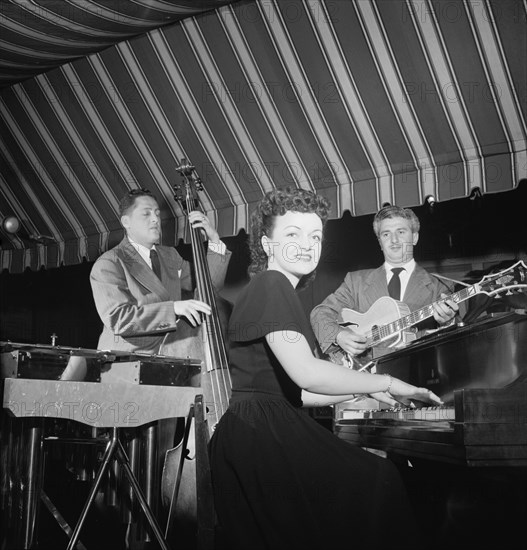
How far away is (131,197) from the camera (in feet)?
14.3

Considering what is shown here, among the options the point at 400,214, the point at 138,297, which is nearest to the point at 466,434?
the point at 400,214

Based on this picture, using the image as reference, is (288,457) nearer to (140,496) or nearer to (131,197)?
(140,496)

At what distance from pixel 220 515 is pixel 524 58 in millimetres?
2589

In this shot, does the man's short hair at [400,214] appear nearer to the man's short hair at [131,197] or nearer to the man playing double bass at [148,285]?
the man playing double bass at [148,285]

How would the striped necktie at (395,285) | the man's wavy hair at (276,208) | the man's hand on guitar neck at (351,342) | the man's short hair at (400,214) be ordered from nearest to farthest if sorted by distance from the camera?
the man's wavy hair at (276,208), the man's hand on guitar neck at (351,342), the striped necktie at (395,285), the man's short hair at (400,214)

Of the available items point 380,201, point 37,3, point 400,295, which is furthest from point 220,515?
point 37,3

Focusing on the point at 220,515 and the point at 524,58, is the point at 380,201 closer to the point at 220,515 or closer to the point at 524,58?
the point at 524,58

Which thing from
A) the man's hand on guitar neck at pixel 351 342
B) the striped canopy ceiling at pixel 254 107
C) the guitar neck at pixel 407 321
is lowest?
the man's hand on guitar neck at pixel 351 342

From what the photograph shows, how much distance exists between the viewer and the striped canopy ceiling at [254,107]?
3271 millimetres

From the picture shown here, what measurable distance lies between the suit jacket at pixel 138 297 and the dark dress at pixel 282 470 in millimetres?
2071

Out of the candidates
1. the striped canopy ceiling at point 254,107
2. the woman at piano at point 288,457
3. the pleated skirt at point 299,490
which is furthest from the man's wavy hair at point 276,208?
the striped canopy ceiling at point 254,107

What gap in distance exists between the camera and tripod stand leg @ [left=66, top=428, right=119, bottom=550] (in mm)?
2566

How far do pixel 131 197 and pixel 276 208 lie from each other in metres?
2.39

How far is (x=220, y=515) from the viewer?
1.69 m
